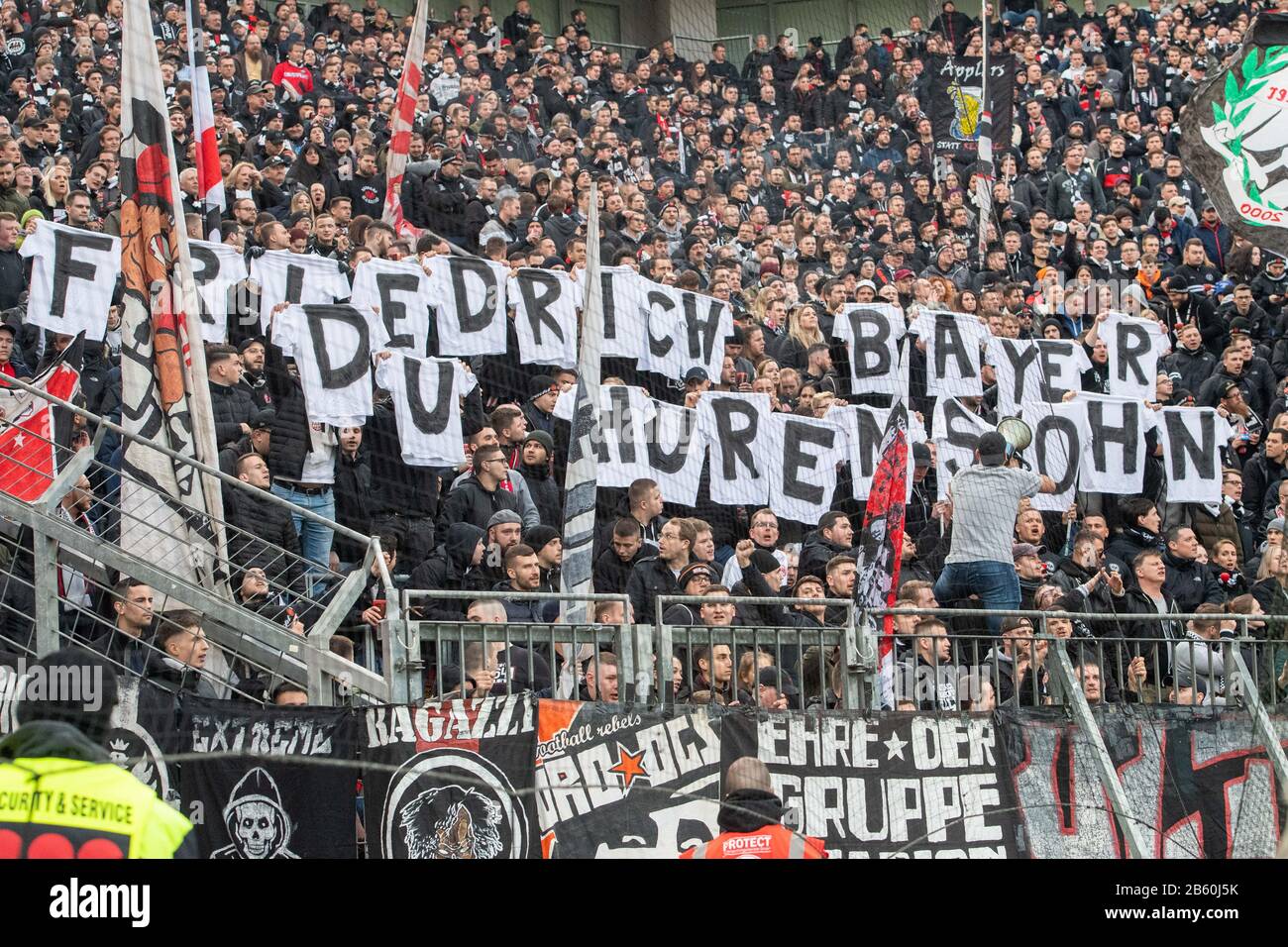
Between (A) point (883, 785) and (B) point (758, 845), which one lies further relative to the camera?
(A) point (883, 785)

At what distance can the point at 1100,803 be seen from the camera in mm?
9477

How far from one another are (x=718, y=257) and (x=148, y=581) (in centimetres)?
788

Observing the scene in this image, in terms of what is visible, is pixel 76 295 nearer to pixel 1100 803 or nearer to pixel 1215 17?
pixel 1100 803

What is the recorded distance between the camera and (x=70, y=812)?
4.36 m

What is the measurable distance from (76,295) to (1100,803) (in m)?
6.43

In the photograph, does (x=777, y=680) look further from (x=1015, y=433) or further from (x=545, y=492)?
(x=1015, y=433)

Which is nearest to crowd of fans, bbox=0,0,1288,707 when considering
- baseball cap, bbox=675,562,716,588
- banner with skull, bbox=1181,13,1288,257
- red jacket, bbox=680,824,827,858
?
baseball cap, bbox=675,562,716,588

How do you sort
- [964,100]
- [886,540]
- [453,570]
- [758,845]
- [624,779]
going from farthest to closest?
[964,100] < [453,570] < [886,540] < [624,779] < [758,845]

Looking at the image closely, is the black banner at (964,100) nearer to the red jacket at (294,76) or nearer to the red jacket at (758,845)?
the red jacket at (294,76)

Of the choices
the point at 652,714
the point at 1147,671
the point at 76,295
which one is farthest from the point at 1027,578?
the point at 76,295

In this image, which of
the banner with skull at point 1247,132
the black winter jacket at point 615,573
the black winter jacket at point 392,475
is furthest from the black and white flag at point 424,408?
the banner with skull at point 1247,132

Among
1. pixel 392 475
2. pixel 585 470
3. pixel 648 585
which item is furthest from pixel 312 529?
pixel 648 585
